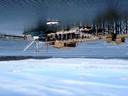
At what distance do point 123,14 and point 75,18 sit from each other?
7.04ft

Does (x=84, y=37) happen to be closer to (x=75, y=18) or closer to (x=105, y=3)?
(x=75, y=18)

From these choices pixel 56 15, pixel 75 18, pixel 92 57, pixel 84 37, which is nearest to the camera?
pixel 56 15

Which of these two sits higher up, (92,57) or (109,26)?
(109,26)

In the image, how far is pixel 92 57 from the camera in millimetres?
60750

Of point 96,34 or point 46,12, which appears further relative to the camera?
point 96,34

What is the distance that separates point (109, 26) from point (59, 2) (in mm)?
6778

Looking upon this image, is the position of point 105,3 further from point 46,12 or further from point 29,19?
point 29,19

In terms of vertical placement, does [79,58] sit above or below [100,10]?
below

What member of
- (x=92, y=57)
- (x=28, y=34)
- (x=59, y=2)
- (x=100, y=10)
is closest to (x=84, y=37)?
(x=28, y=34)

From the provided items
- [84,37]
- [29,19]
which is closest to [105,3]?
[29,19]

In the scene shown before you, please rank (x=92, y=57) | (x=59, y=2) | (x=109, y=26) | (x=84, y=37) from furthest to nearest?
(x=92, y=57), (x=84, y=37), (x=109, y=26), (x=59, y=2)

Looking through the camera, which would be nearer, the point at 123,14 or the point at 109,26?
the point at 123,14

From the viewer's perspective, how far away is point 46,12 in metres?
13.8

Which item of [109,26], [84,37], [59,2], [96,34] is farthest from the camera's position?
[84,37]
